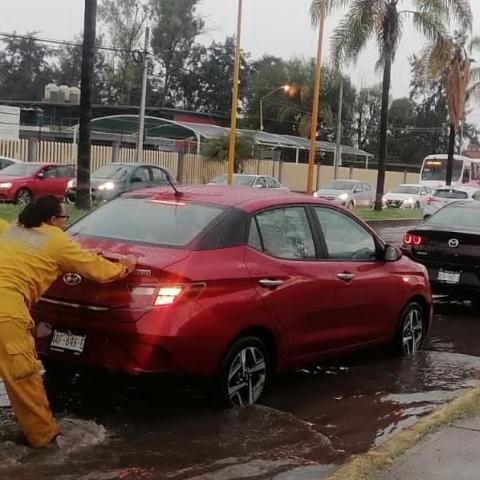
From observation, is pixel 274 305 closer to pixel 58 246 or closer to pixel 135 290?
pixel 135 290

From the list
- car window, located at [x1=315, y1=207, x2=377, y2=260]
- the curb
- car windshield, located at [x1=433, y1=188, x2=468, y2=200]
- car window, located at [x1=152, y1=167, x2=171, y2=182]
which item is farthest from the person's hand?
car windshield, located at [x1=433, y1=188, x2=468, y2=200]

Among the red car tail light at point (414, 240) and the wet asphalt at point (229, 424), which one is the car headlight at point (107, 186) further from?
the wet asphalt at point (229, 424)

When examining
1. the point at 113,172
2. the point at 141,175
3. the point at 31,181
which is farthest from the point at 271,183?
the point at 31,181

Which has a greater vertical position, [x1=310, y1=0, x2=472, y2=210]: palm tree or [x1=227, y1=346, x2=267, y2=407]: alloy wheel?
[x1=310, y1=0, x2=472, y2=210]: palm tree

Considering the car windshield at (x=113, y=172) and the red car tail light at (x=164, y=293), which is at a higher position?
the car windshield at (x=113, y=172)

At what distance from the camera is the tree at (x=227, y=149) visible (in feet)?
135

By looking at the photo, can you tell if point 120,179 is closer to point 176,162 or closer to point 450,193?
point 450,193

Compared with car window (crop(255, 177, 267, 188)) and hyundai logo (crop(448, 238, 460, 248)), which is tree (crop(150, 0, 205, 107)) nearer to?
car window (crop(255, 177, 267, 188))

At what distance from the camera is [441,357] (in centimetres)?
781

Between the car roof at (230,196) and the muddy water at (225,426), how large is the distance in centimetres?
140

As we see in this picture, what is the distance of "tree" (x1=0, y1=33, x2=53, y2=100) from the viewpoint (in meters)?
90.2

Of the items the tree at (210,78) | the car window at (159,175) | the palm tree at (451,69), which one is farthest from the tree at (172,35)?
the car window at (159,175)

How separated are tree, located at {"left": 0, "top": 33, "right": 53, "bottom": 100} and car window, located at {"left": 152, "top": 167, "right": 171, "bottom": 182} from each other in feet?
223

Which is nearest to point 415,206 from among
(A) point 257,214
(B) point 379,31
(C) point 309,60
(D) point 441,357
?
(B) point 379,31
